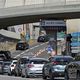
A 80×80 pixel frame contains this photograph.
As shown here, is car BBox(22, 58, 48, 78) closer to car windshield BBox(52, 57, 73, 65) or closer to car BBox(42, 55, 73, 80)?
car BBox(42, 55, 73, 80)

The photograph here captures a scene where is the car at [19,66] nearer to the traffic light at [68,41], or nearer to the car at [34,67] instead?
the car at [34,67]

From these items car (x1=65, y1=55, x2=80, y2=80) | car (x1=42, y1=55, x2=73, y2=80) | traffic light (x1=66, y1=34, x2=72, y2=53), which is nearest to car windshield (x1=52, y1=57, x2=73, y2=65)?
car (x1=42, y1=55, x2=73, y2=80)

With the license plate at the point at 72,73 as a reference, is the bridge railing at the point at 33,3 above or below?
above

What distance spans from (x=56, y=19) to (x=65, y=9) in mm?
10861

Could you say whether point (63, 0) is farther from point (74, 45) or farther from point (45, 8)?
point (74, 45)

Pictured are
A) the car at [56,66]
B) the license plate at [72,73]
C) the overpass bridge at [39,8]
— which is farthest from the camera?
the overpass bridge at [39,8]

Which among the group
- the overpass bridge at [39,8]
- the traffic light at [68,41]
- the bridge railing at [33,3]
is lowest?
the traffic light at [68,41]

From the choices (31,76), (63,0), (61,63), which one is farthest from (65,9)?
(61,63)

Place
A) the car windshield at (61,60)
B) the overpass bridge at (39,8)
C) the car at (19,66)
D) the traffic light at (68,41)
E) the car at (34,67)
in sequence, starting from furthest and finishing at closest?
the traffic light at (68,41) → the overpass bridge at (39,8) → the car at (19,66) → the car at (34,67) → the car windshield at (61,60)

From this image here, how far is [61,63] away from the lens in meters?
30.1

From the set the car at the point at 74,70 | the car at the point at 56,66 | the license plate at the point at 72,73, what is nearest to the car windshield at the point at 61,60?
the car at the point at 56,66

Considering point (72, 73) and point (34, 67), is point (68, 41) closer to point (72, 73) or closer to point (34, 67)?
point (34, 67)

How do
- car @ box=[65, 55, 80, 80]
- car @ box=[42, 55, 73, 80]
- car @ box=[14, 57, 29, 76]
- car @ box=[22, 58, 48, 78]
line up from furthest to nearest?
car @ box=[14, 57, 29, 76]
car @ box=[22, 58, 48, 78]
car @ box=[42, 55, 73, 80]
car @ box=[65, 55, 80, 80]

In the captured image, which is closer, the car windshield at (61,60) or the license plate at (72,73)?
the license plate at (72,73)
